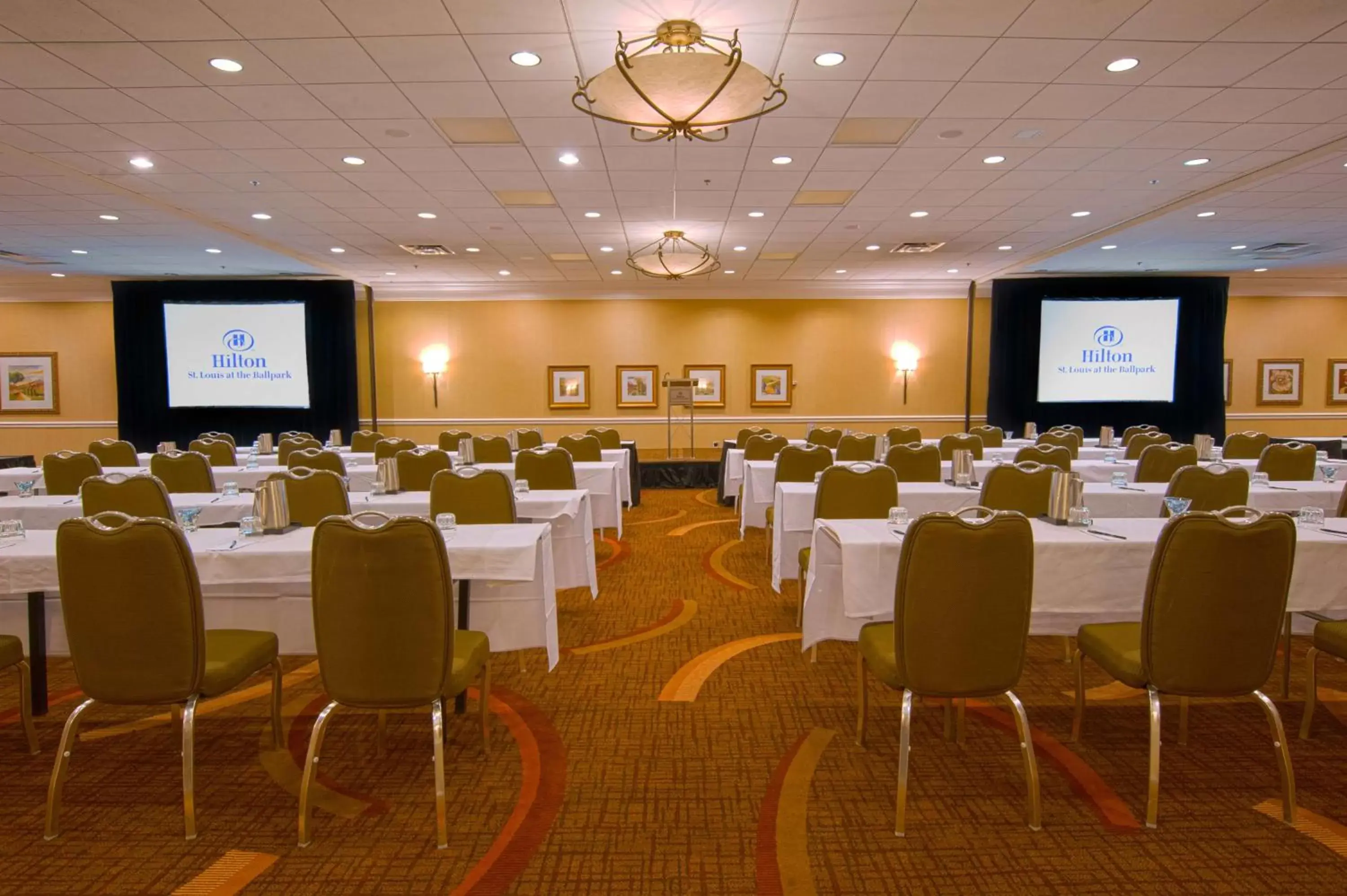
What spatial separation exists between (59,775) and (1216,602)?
13.0ft

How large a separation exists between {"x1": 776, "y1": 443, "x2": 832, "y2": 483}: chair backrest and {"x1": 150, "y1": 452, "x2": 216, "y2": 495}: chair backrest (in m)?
4.55

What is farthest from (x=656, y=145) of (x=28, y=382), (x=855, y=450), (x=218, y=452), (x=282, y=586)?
(x=28, y=382)

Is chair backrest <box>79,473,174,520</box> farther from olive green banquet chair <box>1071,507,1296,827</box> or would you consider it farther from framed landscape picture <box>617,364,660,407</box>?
framed landscape picture <box>617,364,660,407</box>

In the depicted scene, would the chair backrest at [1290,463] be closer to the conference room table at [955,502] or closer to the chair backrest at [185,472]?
the conference room table at [955,502]

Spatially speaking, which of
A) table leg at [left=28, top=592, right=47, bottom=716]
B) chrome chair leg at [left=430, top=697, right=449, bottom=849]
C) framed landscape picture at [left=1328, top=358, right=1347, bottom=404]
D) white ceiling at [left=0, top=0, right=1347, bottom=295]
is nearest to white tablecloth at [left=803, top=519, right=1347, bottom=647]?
chrome chair leg at [left=430, top=697, right=449, bottom=849]

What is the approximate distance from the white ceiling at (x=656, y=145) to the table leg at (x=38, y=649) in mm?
2941

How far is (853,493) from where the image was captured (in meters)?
4.52

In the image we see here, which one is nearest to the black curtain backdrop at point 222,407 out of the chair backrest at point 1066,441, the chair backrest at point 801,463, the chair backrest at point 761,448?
the chair backrest at point 761,448

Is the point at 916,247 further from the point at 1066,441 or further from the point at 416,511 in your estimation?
the point at 416,511

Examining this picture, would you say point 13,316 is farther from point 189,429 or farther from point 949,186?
point 949,186

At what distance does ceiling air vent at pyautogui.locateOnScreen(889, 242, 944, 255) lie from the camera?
9992 mm

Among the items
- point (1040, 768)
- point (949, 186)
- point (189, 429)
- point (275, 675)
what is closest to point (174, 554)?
point (275, 675)

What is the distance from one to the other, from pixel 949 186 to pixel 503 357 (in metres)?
8.89

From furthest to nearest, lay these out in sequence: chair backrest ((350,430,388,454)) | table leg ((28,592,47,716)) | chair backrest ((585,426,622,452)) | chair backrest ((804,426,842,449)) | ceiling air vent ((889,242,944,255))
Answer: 1. ceiling air vent ((889,242,944,255))
2. chair backrest ((585,426,622,452))
3. chair backrest ((350,430,388,454))
4. chair backrest ((804,426,842,449))
5. table leg ((28,592,47,716))
